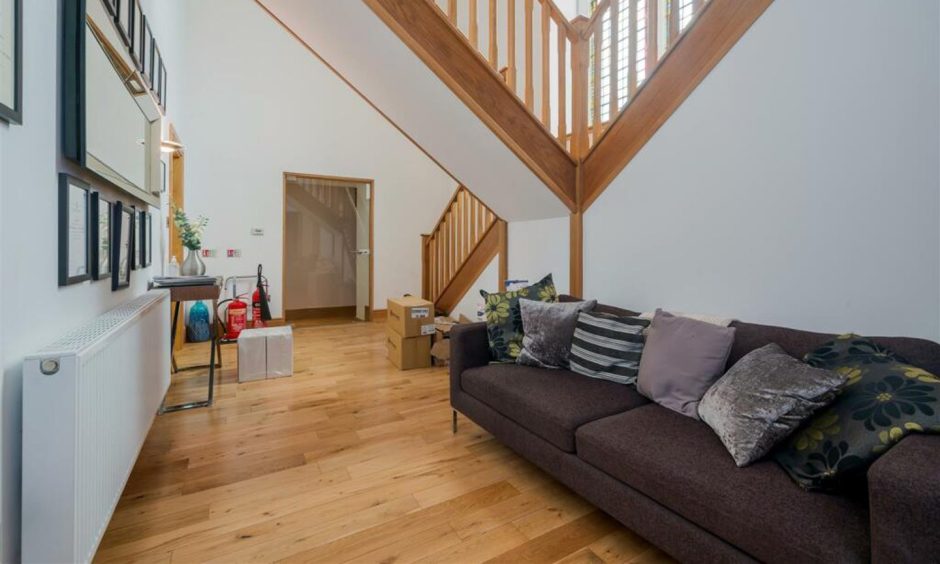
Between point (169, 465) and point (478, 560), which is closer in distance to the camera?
point (478, 560)

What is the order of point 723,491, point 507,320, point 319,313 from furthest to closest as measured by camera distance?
point 319,313 → point 507,320 → point 723,491

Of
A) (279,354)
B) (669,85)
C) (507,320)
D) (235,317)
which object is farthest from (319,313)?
(669,85)

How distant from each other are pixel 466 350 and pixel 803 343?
150 cm

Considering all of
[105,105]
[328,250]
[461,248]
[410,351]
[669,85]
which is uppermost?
[669,85]

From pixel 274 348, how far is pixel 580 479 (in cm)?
266

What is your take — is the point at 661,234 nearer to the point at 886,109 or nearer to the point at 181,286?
the point at 886,109

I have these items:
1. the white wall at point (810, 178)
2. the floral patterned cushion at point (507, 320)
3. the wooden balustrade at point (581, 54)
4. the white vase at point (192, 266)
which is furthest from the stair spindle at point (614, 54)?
the white vase at point (192, 266)

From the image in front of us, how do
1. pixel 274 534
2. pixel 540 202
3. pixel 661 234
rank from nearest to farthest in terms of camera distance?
pixel 274 534 → pixel 661 234 → pixel 540 202

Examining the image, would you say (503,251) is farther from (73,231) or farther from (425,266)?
(73,231)

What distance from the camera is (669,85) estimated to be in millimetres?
2279

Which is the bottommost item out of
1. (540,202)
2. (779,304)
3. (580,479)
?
(580,479)

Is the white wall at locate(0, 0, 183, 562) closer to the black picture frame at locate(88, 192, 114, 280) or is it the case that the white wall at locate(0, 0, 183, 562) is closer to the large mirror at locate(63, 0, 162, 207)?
the large mirror at locate(63, 0, 162, 207)

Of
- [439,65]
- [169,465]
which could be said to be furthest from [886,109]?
[169,465]

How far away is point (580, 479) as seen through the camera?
62.6 inches
